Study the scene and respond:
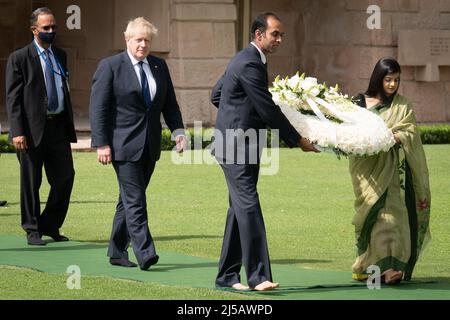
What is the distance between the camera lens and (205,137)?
22609mm

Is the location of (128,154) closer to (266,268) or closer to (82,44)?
(266,268)

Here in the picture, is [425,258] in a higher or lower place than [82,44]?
lower

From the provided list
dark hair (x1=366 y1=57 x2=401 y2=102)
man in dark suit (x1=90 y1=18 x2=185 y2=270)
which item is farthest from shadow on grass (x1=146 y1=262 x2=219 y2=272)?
dark hair (x1=366 y1=57 x2=401 y2=102)

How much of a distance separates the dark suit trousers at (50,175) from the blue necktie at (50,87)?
0.16 meters

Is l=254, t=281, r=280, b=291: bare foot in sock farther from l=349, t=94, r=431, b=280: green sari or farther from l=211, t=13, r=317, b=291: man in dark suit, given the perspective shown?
l=349, t=94, r=431, b=280: green sari

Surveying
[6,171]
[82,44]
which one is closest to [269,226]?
[6,171]

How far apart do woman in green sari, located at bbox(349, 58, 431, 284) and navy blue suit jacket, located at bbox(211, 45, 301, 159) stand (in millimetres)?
1043

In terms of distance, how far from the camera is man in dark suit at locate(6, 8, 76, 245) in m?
11.8

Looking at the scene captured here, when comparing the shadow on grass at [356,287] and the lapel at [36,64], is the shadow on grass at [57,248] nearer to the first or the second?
the lapel at [36,64]

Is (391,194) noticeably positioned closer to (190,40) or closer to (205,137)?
(205,137)

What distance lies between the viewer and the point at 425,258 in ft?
37.1

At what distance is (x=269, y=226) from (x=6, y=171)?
20.9ft

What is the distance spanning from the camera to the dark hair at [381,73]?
9875 mm

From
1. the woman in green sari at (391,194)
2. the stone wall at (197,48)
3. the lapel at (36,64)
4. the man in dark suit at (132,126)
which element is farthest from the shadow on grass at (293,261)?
the stone wall at (197,48)
